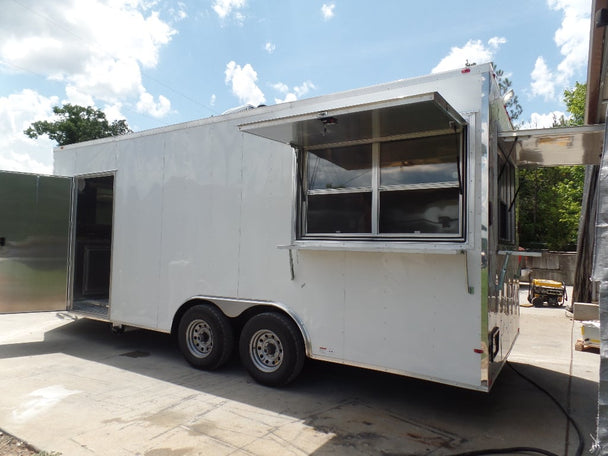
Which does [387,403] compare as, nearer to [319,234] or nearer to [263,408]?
[263,408]

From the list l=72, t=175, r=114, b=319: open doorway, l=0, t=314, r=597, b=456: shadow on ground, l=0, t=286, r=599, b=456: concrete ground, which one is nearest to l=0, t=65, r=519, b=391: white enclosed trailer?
l=0, t=314, r=597, b=456: shadow on ground

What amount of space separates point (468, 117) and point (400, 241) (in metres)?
1.25

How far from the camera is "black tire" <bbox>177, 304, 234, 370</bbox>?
16.7 feet

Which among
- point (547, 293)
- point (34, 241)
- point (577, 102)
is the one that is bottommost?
point (547, 293)

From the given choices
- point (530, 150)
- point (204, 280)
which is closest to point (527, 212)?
point (530, 150)

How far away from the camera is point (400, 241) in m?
4.02

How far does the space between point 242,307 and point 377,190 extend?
2.07 meters

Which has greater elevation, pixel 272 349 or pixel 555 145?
pixel 555 145

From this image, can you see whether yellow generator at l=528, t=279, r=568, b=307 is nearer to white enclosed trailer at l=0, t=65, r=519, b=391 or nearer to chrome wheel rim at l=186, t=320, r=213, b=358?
white enclosed trailer at l=0, t=65, r=519, b=391

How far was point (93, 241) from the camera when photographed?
810cm

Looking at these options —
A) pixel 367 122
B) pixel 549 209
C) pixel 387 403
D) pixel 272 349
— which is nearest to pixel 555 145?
pixel 367 122

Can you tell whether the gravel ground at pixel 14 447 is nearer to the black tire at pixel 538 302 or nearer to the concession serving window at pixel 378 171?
the concession serving window at pixel 378 171

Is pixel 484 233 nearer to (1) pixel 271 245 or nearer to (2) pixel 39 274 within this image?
(1) pixel 271 245

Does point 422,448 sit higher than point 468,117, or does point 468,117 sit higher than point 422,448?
point 468,117
